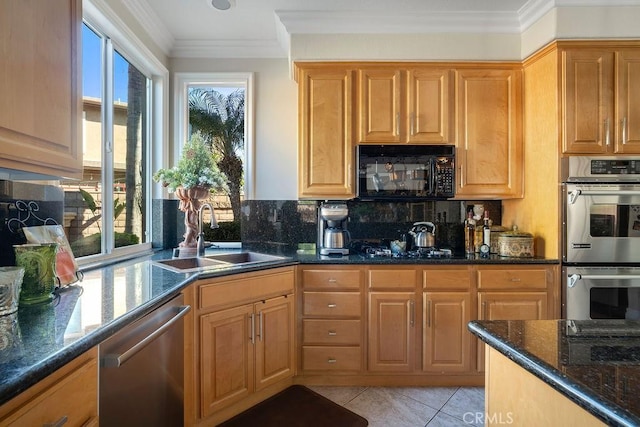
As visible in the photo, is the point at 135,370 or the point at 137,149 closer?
the point at 135,370

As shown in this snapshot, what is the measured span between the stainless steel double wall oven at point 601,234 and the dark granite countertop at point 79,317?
2.08 metres

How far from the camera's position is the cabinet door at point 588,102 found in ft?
6.93

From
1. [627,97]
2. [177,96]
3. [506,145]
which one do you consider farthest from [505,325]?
[177,96]

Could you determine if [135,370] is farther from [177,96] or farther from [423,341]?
[177,96]

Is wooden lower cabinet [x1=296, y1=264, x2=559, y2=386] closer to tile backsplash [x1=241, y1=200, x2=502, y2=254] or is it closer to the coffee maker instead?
the coffee maker

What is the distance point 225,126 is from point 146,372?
214cm

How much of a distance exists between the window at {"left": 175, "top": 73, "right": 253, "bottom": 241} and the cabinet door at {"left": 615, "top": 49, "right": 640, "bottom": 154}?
2665 mm

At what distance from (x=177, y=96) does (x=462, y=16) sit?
91.7 inches

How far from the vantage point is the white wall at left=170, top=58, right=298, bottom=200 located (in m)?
2.79

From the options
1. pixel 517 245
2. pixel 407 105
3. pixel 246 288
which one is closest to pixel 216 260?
pixel 246 288

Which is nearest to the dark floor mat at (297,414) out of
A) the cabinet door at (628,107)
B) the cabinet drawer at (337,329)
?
the cabinet drawer at (337,329)

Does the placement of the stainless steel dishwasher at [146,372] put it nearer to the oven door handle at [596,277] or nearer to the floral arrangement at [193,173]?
the floral arrangement at [193,173]

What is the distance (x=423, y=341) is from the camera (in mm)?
2176

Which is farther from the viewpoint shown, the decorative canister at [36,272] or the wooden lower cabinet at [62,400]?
the decorative canister at [36,272]
